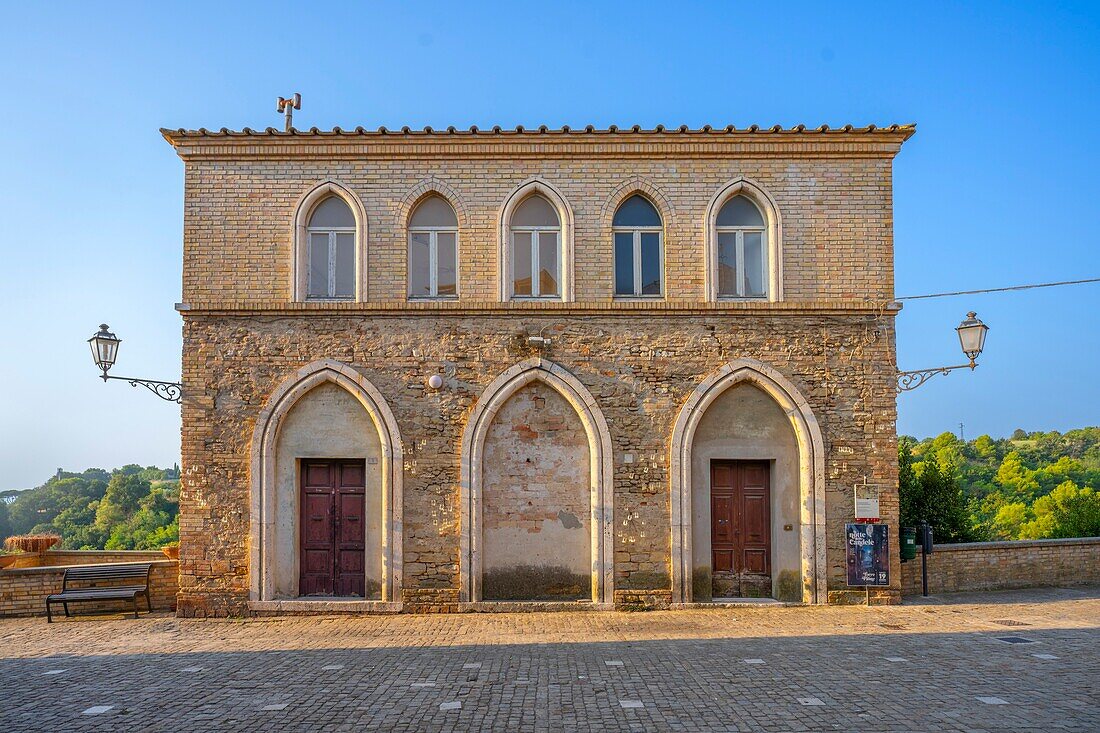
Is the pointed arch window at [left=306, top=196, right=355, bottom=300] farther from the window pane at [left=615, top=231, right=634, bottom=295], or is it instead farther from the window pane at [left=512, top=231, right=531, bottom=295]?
the window pane at [left=615, top=231, right=634, bottom=295]

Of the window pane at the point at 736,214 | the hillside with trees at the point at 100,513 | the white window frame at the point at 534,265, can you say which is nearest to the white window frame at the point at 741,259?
the window pane at the point at 736,214

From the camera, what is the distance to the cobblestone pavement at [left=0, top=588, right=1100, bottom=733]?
6.99m

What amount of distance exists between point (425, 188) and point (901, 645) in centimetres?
943

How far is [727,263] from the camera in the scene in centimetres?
1274

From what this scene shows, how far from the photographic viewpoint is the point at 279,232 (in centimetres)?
1259

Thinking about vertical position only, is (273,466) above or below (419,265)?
below

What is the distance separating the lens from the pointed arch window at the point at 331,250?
1270cm

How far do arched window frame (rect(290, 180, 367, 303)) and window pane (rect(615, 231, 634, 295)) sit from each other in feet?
13.3

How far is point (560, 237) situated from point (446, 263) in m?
1.89

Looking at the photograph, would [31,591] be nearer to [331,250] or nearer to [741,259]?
[331,250]

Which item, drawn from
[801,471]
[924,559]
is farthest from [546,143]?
[924,559]

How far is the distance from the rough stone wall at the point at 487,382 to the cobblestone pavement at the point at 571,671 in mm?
990

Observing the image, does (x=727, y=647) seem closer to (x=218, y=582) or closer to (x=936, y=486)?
(x=218, y=582)

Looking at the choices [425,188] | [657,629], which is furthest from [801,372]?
[425,188]
